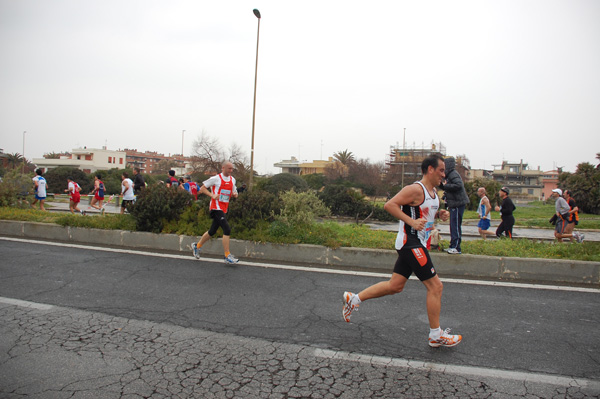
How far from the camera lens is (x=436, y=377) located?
340cm

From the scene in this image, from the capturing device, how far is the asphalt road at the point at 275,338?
3254mm

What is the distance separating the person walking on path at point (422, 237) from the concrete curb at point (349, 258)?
2.91 m

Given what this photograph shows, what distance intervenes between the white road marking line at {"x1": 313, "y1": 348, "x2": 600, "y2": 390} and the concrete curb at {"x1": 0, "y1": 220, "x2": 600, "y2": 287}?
3.42m

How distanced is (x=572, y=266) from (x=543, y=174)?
128 m

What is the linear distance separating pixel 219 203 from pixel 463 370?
5.21 metres

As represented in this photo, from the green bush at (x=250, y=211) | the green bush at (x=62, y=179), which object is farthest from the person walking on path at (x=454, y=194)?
the green bush at (x=62, y=179)

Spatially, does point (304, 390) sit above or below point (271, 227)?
below

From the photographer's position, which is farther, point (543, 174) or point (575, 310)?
point (543, 174)

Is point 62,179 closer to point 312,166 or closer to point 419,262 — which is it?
point 419,262

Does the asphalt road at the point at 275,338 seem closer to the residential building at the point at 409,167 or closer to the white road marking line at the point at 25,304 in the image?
the white road marking line at the point at 25,304

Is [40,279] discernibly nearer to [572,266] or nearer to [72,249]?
[72,249]

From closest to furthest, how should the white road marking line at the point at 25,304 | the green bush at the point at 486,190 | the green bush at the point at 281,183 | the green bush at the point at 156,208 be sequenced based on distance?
the white road marking line at the point at 25,304 → the green bush at the point at 156,208 → the green bush at the point at 281,183 → the green bush at the point at 486,190

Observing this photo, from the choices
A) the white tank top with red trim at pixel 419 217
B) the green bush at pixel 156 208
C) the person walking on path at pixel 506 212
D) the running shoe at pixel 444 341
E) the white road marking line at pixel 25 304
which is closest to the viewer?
the running shoe at pixel 444 341

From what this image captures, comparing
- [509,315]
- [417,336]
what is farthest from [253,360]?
[509,315]
